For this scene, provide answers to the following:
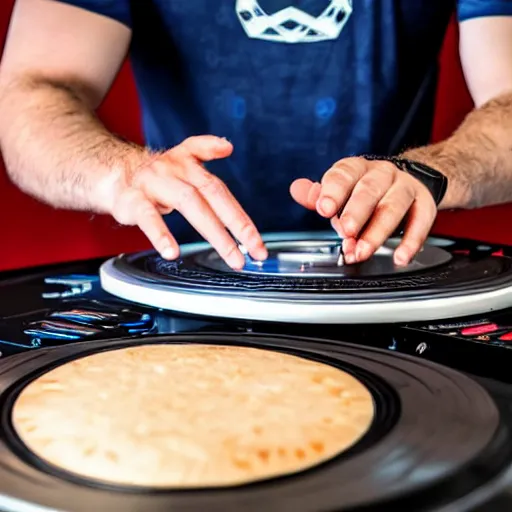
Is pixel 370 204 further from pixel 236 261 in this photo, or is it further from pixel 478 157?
pixel 478 157

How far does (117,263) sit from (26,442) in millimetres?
547

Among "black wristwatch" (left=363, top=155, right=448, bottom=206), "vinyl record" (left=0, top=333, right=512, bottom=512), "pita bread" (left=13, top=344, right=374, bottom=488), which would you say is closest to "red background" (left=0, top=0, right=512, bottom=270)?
"black wristwatch" (left=363, top=155, right=448, bottom=206)

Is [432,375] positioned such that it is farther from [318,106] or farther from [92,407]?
[318,106]

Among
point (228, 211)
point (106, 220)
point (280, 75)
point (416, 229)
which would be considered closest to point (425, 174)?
point (416, 229)

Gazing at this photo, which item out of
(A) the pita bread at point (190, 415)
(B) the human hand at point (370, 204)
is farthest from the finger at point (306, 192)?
(A) the pita bread at point (190, 415)

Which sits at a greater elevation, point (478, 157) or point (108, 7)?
point (108, 7)

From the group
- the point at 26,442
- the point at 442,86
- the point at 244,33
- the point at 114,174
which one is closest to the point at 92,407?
the point at 26,442

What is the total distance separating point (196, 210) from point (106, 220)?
44.9 inches

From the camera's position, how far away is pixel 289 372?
584mm

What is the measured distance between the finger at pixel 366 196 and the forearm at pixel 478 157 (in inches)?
11.2

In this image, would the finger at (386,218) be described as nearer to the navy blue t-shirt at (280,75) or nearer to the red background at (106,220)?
the navy blue t-shirt at (280,75)

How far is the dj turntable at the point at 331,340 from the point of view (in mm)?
399

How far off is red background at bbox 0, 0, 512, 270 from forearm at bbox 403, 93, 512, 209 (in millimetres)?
345

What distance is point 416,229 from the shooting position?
975mm
